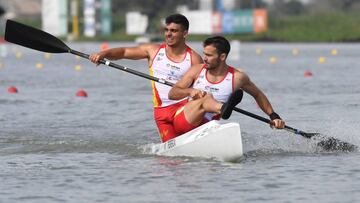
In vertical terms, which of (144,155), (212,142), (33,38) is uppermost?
(33,38)

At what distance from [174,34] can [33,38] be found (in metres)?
2.71

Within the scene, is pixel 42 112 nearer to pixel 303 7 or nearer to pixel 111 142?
pixel 111 142

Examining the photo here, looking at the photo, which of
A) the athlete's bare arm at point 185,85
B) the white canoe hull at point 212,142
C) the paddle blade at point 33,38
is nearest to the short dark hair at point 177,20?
the athlete's bare arm at point 185,85

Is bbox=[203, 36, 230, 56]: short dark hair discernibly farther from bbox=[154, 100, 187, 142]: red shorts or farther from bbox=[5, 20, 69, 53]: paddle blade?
bbox=[5, 20, 69, 53]: paddle blade

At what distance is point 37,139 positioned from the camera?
57.9 ft

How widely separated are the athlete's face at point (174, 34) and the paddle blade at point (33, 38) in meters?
2.18

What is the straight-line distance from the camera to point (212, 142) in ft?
47.2

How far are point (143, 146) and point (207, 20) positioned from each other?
71060mm

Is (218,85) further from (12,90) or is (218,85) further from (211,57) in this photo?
(12,90)

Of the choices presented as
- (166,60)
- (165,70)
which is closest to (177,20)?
(166,60)

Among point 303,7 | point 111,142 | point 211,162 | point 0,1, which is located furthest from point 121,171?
point 0,1

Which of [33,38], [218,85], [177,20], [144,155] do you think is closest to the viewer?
[218,85]

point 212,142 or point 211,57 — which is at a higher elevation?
point 211,57

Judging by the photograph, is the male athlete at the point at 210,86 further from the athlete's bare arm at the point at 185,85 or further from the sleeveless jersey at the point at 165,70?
the sleeveless jersey at the point at 165,70
